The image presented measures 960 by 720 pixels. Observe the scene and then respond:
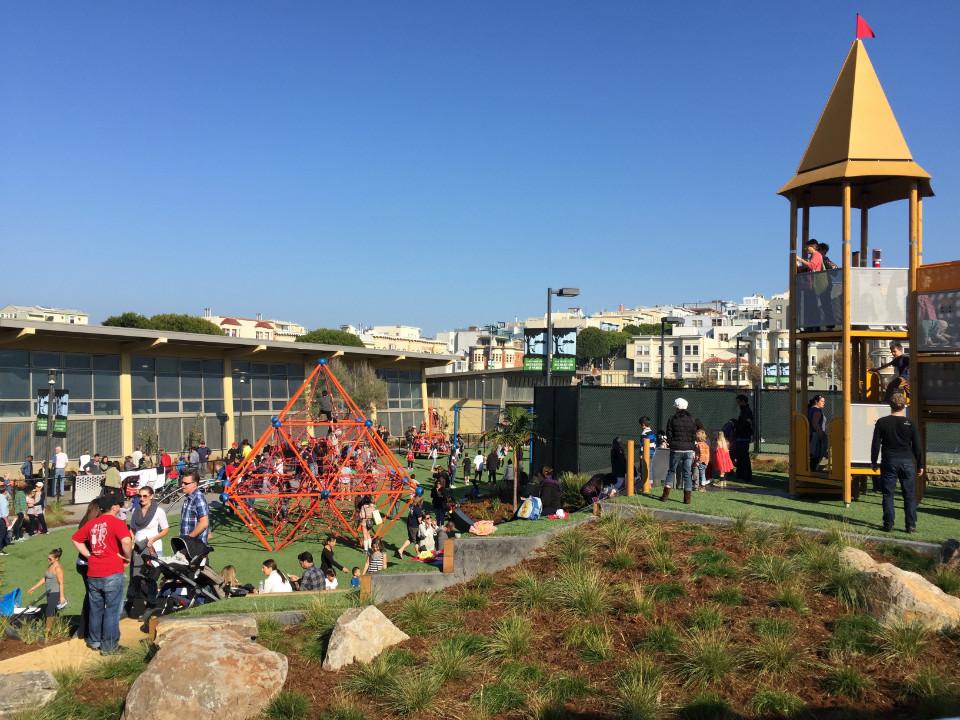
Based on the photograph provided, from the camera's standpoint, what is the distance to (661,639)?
7.03 metres

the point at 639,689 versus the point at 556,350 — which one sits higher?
the point at 556,350

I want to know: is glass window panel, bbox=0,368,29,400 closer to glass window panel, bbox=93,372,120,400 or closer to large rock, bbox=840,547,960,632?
glass window panel, bbox=93,372,120,400

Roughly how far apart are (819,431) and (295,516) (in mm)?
12647

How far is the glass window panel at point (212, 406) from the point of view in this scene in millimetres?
37406

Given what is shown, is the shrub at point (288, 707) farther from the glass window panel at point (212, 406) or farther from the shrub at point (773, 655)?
the glass window panel at point (212, 406)

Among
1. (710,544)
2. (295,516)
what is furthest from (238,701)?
(295,516)

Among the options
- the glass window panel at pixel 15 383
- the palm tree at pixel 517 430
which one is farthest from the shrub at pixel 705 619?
the glass window panel at pixel 15 383

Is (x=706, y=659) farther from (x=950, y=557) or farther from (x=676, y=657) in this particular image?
(x=950, y=557)

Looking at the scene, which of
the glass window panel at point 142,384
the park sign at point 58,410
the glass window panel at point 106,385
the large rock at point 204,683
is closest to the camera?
the large rock at point 204,683

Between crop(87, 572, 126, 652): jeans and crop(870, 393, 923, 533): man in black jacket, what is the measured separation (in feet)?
28.0

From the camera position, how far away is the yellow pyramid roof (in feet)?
37.3

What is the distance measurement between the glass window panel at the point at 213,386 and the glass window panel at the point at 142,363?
2792 millimetres

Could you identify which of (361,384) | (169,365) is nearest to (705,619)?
(169,365)

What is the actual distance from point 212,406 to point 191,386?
1.45 meters
